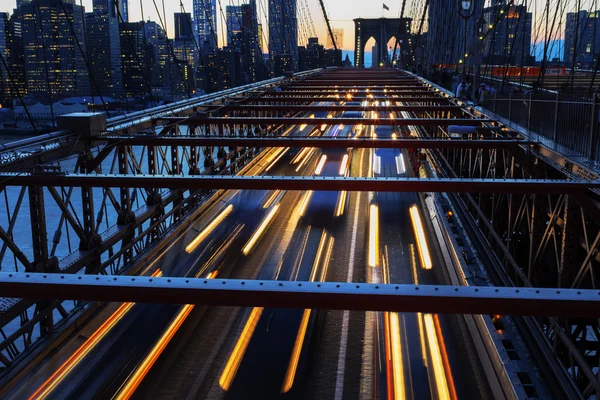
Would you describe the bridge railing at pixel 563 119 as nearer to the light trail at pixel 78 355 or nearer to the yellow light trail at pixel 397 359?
the yellow light trail at pixel 397 359

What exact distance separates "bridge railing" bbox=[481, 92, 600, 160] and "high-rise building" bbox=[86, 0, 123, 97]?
14951 millimetres

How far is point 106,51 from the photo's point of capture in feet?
83.0

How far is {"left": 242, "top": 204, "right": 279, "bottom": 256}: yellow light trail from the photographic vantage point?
16.3 meters

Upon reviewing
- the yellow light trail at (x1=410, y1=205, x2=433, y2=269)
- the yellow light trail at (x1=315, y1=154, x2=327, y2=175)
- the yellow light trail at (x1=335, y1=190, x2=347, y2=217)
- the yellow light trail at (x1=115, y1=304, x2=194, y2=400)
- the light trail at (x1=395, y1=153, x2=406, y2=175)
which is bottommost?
the light trail at (x1=395, y1=153, x2=406, y2=175)

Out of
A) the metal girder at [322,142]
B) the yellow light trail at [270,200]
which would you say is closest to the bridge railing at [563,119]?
the metal girder at [322,142]

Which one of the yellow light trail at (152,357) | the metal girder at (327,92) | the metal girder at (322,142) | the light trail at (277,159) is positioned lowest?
the light trail at (277,159)

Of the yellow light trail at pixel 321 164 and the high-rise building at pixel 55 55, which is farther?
the yellow light trail at pixel 321 164

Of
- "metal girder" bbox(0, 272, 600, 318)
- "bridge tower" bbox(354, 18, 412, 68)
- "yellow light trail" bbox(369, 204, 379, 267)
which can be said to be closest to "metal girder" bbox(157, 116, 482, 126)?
"yellow light trail" bbox(369, 204, 379, 267)

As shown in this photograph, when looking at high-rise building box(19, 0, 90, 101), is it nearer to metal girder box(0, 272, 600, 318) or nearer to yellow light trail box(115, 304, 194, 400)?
yellow light trail box(115, 304, 194, 400)

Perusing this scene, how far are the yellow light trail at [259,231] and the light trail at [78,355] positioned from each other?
5059mm

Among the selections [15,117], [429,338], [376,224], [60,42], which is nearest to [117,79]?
[60,42]

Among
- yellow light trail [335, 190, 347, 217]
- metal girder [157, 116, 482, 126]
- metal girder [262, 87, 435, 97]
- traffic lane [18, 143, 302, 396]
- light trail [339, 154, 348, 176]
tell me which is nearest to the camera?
traffic lane [18, 143, 302, 396]

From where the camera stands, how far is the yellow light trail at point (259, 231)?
1634cm

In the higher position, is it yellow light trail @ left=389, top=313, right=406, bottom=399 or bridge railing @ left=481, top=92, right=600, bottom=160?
bridge railing @ left=481, top=92, right=600, bottom=160
